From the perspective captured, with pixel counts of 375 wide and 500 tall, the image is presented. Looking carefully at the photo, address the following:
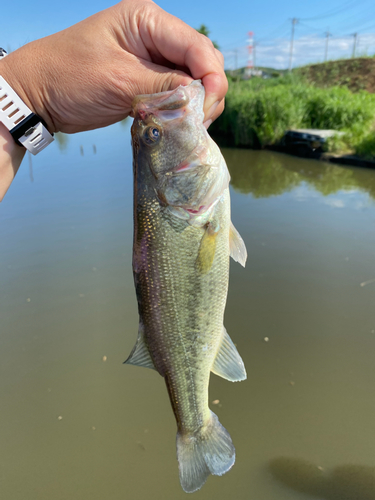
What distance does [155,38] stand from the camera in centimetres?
174

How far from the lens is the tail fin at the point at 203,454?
182 centimetres

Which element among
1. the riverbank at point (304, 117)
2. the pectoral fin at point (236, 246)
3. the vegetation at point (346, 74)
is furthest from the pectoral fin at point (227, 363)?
the vegetation at point (346, 74)

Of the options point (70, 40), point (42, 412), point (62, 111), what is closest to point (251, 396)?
point (42, 412)

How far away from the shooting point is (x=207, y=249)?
5.72ft

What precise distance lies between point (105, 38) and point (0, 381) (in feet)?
14.5

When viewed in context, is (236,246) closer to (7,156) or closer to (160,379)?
(7,156)

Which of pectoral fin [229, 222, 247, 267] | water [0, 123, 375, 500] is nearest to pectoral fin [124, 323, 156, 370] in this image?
pectoral fin [229, 222, 247, 267]

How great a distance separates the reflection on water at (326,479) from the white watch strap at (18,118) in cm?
366

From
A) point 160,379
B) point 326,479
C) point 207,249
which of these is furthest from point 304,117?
point 207,249

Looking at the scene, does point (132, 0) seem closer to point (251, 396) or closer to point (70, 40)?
point (70, 40)

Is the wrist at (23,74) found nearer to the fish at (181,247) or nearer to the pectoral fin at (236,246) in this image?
the fish at (181,247)

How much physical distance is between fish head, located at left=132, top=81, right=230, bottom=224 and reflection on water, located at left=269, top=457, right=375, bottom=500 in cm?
312

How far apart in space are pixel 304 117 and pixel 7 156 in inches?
708

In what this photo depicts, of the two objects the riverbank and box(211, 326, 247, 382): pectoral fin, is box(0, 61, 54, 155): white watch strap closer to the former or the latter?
box(211, 326, 247, 382): pectoral fin
